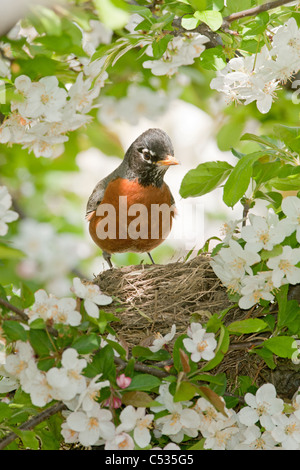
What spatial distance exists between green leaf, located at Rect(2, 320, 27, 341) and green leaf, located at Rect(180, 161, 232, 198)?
80 cm

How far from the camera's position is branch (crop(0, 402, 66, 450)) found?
1916 millimetres

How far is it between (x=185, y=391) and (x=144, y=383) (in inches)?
5.1

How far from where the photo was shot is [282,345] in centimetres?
202

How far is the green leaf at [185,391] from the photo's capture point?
183 centimetres

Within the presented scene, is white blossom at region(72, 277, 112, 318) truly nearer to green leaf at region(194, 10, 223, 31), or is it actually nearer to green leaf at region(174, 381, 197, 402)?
green leaf at region(174, 381, 197, 402)

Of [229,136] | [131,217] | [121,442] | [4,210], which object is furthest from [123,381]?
[131,217]

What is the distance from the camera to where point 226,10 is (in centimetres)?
246

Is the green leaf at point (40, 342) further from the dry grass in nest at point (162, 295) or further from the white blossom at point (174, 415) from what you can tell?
the dry grass in nest at point (162, 295)

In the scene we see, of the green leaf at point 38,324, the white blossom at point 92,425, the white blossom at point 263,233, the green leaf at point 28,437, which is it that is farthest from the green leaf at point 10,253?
→ the white blossom at point 263,233

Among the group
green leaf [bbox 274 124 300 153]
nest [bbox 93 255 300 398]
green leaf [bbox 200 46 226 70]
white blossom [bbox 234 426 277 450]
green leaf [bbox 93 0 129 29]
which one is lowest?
nest [bbox 93 255 300 398]

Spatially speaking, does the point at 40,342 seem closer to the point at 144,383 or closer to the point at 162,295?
the point at 144,383

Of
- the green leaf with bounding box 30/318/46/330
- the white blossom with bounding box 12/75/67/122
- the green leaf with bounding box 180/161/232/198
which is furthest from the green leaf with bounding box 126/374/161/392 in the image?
the white blossom with bounding box 12/75/67/122

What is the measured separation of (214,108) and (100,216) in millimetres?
1020
